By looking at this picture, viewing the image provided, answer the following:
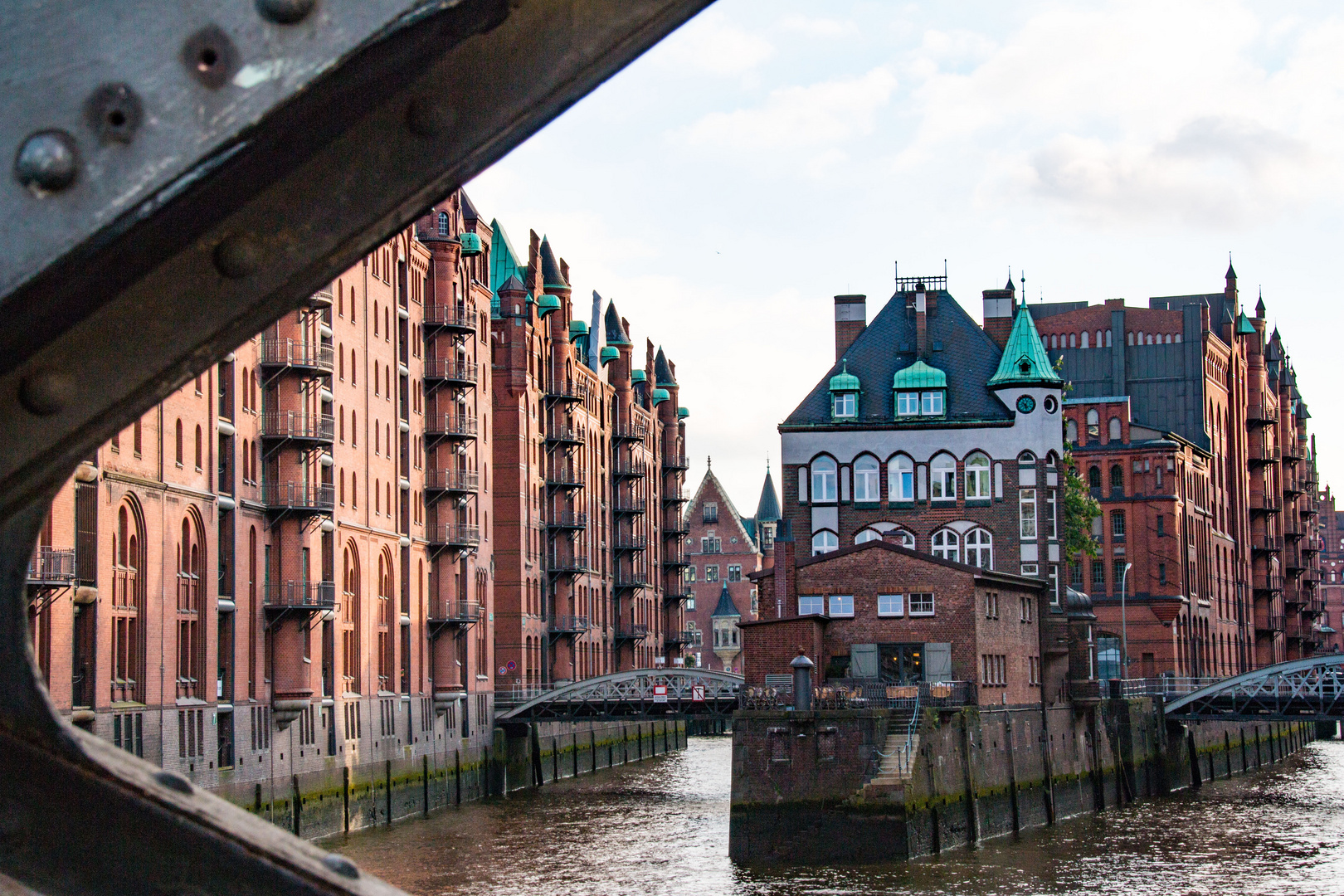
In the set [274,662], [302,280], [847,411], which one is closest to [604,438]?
[847,411]

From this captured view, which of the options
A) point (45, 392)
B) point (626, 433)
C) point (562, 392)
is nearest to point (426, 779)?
point (562, 392)

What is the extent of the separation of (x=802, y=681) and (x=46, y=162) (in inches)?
1645

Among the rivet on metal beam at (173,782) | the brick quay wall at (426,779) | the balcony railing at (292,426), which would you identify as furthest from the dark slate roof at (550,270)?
the rivet on metal beam at (173,782)

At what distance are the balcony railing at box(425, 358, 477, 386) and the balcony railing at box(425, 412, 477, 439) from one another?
125 cm

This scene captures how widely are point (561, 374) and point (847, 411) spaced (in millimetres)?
25717

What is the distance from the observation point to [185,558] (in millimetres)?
45281

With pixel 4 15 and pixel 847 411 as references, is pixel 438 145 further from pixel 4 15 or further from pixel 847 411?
pixel 847 411

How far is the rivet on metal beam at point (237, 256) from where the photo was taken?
9.45 ft

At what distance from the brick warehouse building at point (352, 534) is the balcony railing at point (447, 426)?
9 centimetres

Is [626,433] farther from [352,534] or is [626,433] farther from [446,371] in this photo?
[352,534]

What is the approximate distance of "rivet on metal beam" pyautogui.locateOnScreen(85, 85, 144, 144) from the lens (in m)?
2.53

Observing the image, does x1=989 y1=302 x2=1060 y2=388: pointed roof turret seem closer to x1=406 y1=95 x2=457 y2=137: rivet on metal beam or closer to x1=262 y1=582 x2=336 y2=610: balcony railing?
x1=262 y1=582 x2=336 y2=610: balcony railing

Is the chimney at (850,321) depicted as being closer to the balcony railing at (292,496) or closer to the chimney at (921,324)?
the chimney at (921,324)

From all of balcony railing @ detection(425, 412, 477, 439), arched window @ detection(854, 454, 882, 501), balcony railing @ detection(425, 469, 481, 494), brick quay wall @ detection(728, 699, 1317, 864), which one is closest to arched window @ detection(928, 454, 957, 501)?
arched window @ detection(854, 454, 882, 501)
